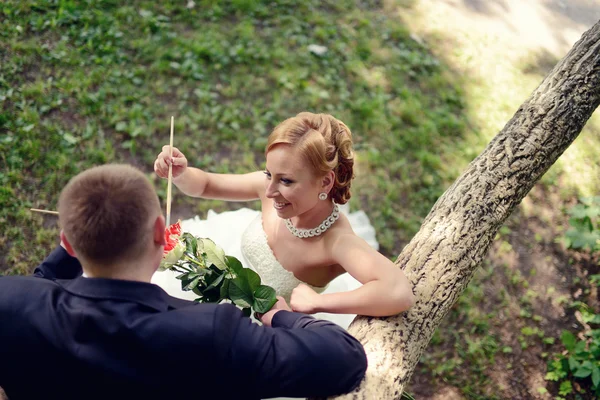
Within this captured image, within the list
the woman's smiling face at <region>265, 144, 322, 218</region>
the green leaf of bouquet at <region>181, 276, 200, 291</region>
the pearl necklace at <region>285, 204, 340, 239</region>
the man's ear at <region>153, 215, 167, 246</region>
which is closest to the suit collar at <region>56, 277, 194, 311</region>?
the man's ear at <region>153, 215, 167, 246</region>

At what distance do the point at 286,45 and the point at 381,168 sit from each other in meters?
1.78

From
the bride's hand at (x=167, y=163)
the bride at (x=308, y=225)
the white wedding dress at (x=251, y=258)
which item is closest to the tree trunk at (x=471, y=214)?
the bride at (x=308, y=225)

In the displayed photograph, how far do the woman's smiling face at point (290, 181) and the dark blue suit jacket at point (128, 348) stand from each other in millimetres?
757

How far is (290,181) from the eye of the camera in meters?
2.31

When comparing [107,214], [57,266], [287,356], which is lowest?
[57,266]

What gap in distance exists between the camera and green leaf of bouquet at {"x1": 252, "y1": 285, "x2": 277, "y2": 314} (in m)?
2.19

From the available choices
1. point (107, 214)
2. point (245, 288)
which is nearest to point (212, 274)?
point (245, 288)

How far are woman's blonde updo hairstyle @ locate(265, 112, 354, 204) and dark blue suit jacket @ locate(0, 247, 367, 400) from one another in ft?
Answer: 2.75

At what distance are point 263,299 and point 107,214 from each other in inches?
34.8

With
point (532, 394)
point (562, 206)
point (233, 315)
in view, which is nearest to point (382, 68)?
point (562, 206)

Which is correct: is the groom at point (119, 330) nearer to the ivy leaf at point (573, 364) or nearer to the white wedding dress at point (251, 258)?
the white wedding dress at point (251, 258)

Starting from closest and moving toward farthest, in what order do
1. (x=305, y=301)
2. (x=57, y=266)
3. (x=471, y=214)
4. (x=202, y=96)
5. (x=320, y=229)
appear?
1. (x=57, y=266)
2. (x=305, y=301)
3. (x=320, y=229)
4. (x=471, y=214)
5. (x=202, y=96)

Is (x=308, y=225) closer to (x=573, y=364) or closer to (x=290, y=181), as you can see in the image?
(x=290, y=181)

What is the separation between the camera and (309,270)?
102 inches
